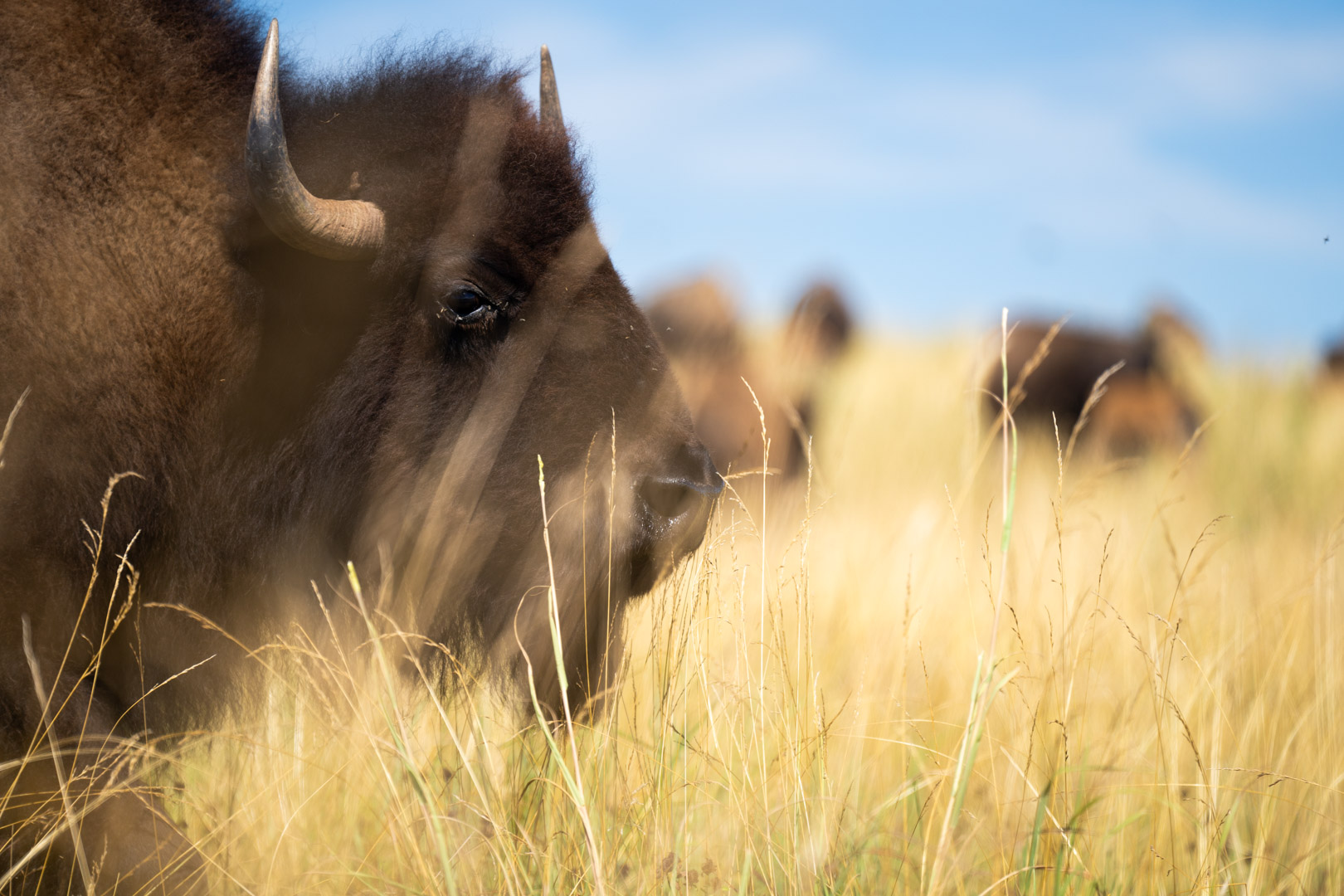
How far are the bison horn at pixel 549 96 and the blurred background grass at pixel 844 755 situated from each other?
1375mm

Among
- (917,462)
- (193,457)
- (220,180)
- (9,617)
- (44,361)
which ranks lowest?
(917,462)

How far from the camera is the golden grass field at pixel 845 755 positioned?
1847 millimetres

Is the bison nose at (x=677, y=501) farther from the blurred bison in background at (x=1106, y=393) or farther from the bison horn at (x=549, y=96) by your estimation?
the blurred bison in background at (x=1106, y=393)

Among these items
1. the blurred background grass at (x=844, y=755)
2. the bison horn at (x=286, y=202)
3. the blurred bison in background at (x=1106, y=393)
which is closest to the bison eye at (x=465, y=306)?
the bison horn at (x=286, y=202)

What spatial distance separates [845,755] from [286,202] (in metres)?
1.96

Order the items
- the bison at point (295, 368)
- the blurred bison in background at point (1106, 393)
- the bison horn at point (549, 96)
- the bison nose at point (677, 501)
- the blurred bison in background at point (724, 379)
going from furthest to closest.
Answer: the blurred bison in background at point (1106, 393)
the blurred bison in background at point (724, 379)
the bison horn at point (549, 96)
the bison nose at point (677, 501)
the bison at point (295, 368)

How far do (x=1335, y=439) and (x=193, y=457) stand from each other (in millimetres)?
12167

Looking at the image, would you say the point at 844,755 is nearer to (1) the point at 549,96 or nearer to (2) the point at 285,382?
(2) the point at 285,382

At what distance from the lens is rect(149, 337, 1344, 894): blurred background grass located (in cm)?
186

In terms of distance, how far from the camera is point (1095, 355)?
34.0ft

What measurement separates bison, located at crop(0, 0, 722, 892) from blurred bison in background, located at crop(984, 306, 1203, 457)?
27.6 ft

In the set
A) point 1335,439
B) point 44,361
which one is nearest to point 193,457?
point 44,361

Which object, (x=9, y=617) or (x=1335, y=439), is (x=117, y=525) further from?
(x=1335, y=439)

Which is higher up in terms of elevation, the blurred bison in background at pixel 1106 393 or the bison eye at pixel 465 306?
the bison eye at pixel 465 306
